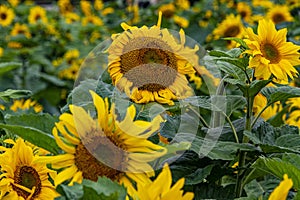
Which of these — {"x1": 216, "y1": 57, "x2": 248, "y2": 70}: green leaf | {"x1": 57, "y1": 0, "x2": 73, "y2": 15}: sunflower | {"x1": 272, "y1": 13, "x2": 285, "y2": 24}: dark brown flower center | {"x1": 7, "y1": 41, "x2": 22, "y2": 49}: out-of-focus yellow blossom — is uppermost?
{"x1": 272, "y1": 13, "x2": 285, "y2": 24}: dark brown flower center

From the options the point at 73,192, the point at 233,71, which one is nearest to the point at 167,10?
the point at 233,71

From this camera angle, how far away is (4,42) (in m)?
4.03

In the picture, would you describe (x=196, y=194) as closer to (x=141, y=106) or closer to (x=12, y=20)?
(x=141, y=106)

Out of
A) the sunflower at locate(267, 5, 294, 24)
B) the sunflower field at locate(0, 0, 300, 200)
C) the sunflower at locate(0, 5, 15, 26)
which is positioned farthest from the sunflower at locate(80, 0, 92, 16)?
the sunflower field at locate(0, 0, 300, 200)

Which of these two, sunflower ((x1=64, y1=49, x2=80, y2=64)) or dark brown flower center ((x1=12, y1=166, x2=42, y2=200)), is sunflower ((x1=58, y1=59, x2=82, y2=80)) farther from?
dark brown flower center ((x1=12, y1=166, x2=42, y2=200))

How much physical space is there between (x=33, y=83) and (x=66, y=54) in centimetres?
62

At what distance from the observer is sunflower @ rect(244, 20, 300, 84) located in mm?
1245

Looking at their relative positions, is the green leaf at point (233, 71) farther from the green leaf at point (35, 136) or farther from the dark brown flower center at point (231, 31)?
the dark brown flower center at point (231, 31)

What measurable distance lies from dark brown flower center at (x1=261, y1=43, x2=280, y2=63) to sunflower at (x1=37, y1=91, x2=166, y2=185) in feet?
1.30

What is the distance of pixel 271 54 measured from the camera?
129cm

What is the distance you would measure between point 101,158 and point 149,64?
304mm

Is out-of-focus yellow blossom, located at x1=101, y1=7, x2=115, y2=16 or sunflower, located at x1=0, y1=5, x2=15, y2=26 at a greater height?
out-of-focus yellow blossom, located at x1=101, y1=7, x2=115, y2=16

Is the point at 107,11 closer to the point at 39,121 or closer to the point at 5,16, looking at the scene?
the point at 5,16

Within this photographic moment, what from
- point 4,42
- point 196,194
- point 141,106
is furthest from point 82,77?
point 4,42
